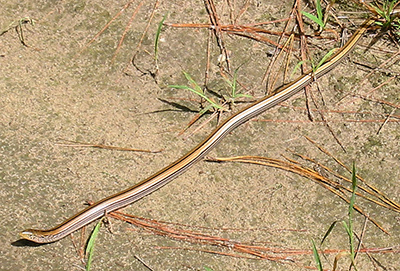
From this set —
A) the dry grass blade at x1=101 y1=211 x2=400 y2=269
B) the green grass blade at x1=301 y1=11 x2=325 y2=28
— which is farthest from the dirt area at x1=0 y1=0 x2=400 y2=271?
the green grass blade at x1=301 y1=11 x2=325 y2=28

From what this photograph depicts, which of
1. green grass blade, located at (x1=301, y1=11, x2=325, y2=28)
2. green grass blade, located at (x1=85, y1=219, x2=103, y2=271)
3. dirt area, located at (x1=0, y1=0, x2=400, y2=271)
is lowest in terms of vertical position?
green grass blade, located at (x1=85, y1=219, x2=103, y2=271)

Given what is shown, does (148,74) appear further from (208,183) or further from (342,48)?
(342,48)

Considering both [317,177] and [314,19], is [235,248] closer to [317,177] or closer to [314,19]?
[317,177]

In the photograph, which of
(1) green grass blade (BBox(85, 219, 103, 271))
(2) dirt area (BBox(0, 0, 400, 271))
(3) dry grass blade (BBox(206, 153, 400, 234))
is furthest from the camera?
(3) dry grass blade (BBox(206, 153, 400, 234))

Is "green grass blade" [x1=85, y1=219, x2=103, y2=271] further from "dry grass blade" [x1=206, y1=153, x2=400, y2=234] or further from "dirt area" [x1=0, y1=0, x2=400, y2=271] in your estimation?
"dry grass blade" [x1=206, y1=153, x2=400, y2=234]

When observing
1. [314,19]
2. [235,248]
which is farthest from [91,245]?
[314,19]

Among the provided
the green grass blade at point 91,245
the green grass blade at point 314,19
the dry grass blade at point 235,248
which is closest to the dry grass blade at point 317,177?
the dry grass blade at point 235,248

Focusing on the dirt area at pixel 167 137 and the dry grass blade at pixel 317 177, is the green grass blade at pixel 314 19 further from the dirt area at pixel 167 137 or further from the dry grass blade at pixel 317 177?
the dry grass blade at pixel 317 177

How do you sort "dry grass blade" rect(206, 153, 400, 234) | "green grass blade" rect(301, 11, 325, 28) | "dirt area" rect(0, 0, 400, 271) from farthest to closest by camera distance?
"green grass blade" rect(301, 11, 325, 28) → "dry grass blade" rect(206, 153, 400, 234) → "dirt area" rect(0, 0, 400, 271)

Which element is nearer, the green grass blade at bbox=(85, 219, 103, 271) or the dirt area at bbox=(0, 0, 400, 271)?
the green grass blade at bbox=(85, 219, 103, 271)
